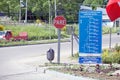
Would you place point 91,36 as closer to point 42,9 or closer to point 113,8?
point 113,8

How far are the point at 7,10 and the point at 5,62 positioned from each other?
278ft

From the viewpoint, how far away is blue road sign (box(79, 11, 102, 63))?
15281 millimetres

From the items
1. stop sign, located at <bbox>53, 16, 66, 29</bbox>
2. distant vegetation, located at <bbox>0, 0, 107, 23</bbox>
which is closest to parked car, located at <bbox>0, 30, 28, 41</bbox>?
stop sign, located at <bbox>53, 16, 66, 29</bbox>

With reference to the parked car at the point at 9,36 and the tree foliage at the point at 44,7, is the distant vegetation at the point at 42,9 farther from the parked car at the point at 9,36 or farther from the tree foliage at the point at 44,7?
the parked car at the point at 9,36

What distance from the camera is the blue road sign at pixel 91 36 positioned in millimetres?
15281

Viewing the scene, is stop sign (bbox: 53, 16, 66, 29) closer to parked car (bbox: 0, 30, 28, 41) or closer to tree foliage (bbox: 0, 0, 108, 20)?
parked car (bbox: 0, 30, 28, 41)

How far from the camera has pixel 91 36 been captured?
15.4 meters

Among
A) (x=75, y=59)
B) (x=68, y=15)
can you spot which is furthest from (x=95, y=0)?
(x=75, y=59)

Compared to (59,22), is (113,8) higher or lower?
higher

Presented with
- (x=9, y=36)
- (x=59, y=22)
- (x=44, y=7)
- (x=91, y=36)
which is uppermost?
(x=44, y=7)

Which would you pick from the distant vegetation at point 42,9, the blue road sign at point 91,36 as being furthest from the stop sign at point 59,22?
the distant vegetation at point 42,9

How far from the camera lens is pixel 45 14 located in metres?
98.7

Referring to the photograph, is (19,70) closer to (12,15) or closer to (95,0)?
(12,15)

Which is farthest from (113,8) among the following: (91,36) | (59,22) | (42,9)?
(42,9)
